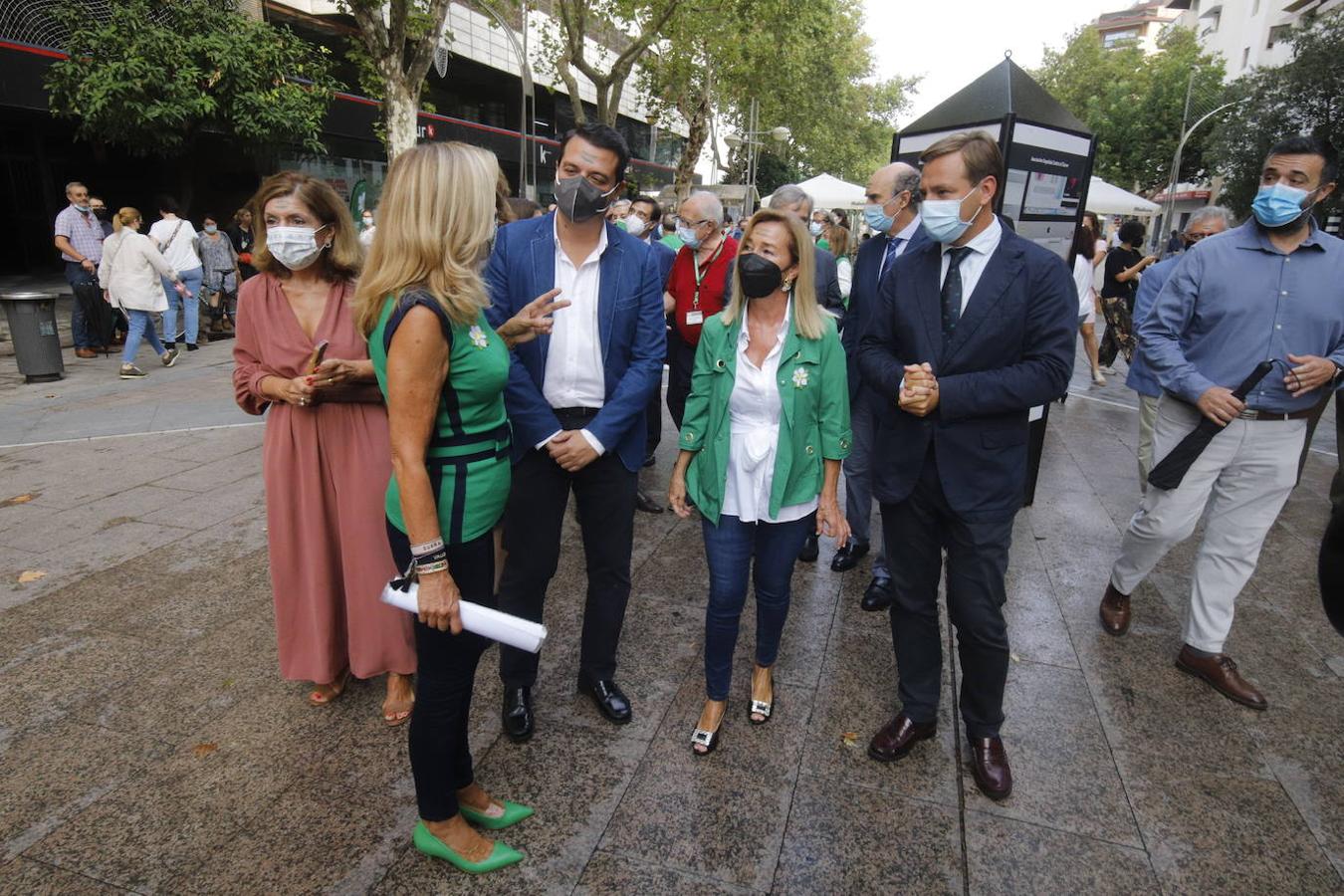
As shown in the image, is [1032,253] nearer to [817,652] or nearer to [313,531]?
[817,652]

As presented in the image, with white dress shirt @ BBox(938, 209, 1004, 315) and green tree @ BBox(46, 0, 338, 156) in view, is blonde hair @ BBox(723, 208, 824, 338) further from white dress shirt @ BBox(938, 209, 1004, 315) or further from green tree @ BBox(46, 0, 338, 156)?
green tree @ BBox(46, 0, 338, 156)

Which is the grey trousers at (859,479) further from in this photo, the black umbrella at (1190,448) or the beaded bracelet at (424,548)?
the beaded bracelet at (424,548)

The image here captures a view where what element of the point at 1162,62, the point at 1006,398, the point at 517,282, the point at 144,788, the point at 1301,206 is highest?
the point at 1162,62

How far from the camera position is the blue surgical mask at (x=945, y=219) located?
8.41ft

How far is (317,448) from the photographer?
2.94 metres

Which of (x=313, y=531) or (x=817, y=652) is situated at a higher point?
(x=313, y=531)

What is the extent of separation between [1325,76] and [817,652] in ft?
86.0

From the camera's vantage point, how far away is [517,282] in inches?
110

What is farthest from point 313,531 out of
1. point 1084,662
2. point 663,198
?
point 663,198

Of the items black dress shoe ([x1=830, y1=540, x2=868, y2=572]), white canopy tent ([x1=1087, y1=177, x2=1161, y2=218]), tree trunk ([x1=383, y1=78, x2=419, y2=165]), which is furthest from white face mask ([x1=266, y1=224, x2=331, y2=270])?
white canopy tent ([x1=1087, y1=177, x2=1161, y2=218])

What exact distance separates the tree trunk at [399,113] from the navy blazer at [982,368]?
10631 millimetres

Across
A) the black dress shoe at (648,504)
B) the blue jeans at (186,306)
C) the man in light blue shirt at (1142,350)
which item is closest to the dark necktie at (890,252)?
the man in light blue shirt at (1142,350)

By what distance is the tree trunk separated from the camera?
11.6 m

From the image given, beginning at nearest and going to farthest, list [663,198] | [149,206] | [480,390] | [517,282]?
1. [480,390]
2. [517,282]
3. [149,206]
4. [663,198]
